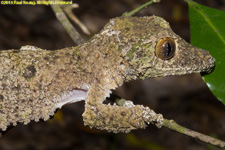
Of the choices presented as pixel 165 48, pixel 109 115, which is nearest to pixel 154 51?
pixel 165 48

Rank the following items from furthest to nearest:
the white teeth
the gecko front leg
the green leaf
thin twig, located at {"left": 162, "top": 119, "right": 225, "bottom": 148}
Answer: the white teeth < the gecko front leg < the green leaf < thin twig, located at {"left": 162, "top": 119, "right": 225, "bottom": 148}

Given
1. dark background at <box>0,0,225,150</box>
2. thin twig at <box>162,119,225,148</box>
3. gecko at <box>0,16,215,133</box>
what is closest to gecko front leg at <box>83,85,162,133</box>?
gecko at <box>0,16,215,133</box>

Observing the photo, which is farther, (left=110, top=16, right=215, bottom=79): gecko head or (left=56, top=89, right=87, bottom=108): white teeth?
(left=56, top=89, right=87, bottom=108): white teeth

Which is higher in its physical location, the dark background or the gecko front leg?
the dark background

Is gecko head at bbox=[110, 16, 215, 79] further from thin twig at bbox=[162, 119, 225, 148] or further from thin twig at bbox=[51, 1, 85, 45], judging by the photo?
thin twig at bbox=[51, 1, 85, 45]

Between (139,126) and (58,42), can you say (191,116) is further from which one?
(139,126)

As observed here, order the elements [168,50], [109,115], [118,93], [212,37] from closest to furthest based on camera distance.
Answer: [212,37] → [168,50] → [109,115] → [118,93]

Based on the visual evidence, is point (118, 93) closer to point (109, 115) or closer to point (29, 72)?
point (109, 115)

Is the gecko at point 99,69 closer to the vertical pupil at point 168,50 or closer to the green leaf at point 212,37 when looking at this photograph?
the vertical pupil at point 168,50

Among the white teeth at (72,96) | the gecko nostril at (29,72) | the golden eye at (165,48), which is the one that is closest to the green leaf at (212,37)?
the golden eye at (165,48)
